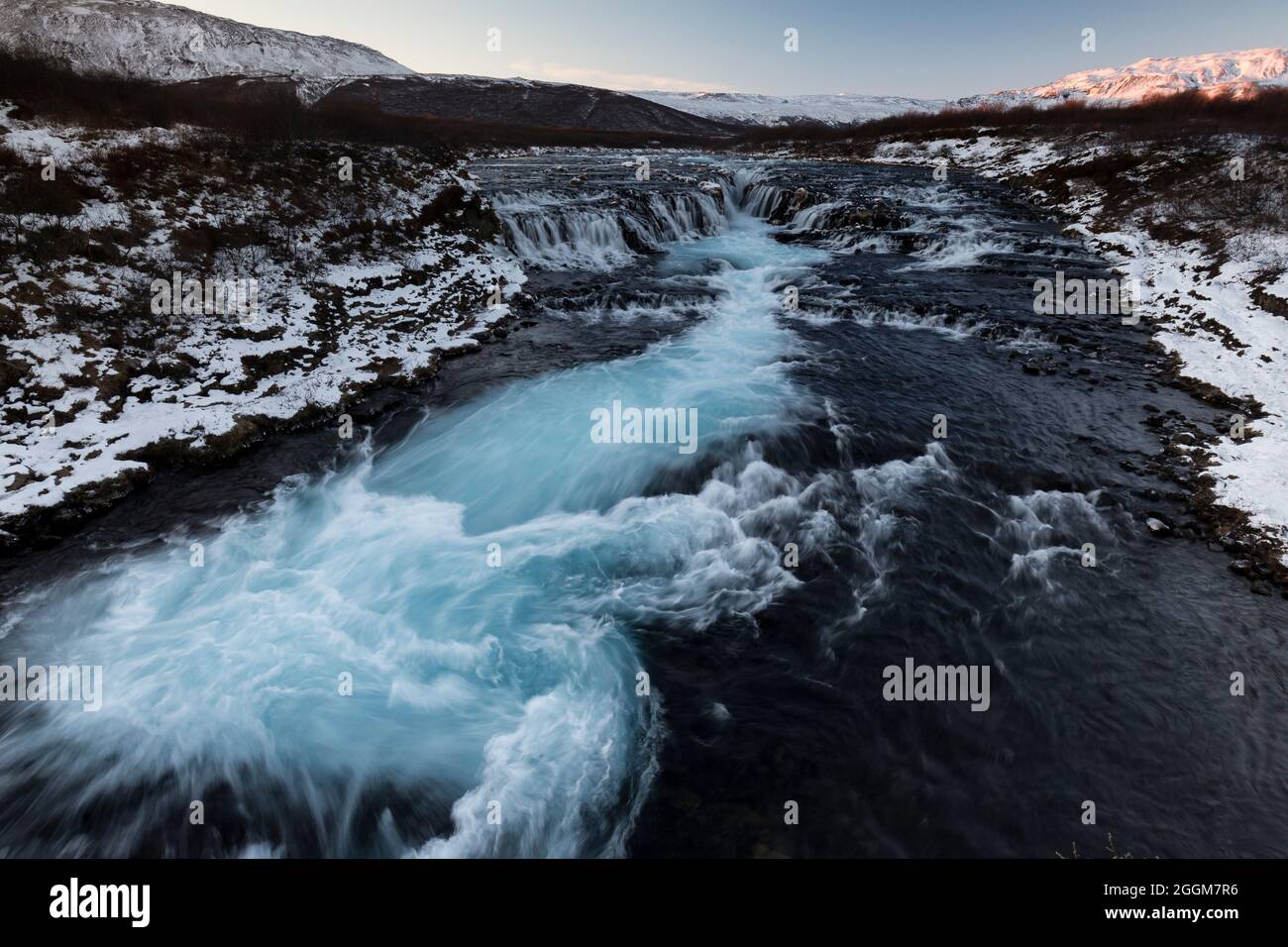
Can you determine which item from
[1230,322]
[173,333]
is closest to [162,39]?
[173,333]

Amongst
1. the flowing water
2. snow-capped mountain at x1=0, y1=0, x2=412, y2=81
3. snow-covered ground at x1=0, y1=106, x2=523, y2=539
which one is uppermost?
snow-capped mountain at x1=0, y1=0, x2=412, y2=81

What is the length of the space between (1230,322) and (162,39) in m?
229

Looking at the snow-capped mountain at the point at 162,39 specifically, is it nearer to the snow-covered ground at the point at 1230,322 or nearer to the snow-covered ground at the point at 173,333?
the snow-covered ground at the point at 173,333

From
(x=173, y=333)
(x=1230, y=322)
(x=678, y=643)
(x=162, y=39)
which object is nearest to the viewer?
(x=678, y=643)

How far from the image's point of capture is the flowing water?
5.97 meters

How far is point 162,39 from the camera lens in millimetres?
153750

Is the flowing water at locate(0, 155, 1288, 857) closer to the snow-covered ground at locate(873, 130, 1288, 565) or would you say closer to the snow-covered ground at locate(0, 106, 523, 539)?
the snow-covered ground at locate(873, 130, 1288, 565)

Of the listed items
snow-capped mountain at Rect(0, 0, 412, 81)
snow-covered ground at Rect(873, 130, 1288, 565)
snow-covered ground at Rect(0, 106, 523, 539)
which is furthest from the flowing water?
snow-capped mountain at Rect(0, 0, 412, 81)

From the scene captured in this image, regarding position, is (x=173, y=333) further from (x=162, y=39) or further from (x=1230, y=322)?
(x=162, y=39)

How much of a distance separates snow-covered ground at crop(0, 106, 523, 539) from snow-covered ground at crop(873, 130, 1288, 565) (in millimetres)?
17691

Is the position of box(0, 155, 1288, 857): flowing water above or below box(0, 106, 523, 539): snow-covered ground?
below

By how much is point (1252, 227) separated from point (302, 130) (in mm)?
37593
